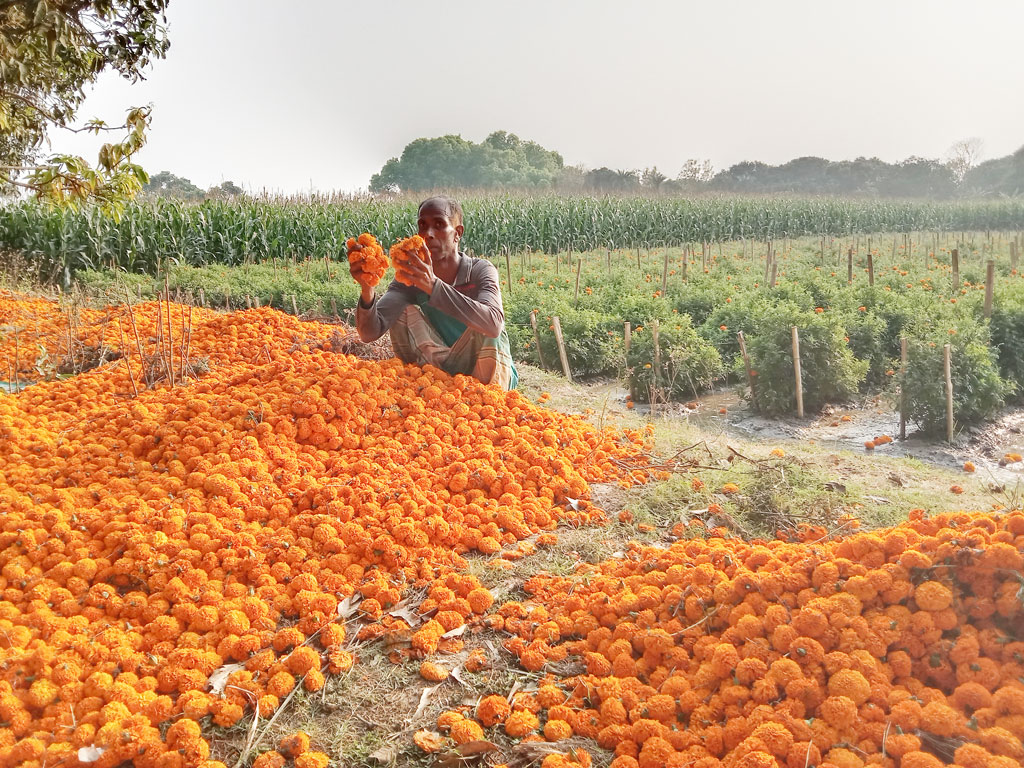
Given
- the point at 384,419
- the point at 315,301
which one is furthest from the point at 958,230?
the point at 384,419

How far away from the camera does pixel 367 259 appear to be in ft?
13.0

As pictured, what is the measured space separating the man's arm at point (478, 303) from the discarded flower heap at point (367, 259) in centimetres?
34

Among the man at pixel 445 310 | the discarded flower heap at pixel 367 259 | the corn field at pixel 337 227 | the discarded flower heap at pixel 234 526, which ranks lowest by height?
the discarded flower heap at pixel 234 526

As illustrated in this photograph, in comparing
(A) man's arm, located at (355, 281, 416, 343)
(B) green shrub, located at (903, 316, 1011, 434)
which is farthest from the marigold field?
(B) green shrub, located at (903, 316, 1011, 434)

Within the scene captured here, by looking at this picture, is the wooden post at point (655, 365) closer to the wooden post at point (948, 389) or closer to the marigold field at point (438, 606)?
the wooden post at point (948, 389)

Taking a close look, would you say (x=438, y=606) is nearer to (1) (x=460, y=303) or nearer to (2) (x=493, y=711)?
(2) (x=493, y=711)

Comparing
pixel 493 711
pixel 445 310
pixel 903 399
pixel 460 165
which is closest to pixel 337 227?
pixel 903 399

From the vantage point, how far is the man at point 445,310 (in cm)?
404

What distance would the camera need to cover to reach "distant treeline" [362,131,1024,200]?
45500 millimetres

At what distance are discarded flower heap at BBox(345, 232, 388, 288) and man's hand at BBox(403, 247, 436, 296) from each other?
6.3 inches

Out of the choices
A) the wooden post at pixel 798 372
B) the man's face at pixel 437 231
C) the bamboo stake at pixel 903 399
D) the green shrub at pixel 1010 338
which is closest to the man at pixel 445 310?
the man's face at pixel 437 231

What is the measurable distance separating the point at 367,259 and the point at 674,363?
425cm

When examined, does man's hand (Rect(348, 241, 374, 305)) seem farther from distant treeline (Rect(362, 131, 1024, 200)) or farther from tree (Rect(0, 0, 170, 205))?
distant treeline (Rect(362, 131, 1024, 200))

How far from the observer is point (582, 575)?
303cm
